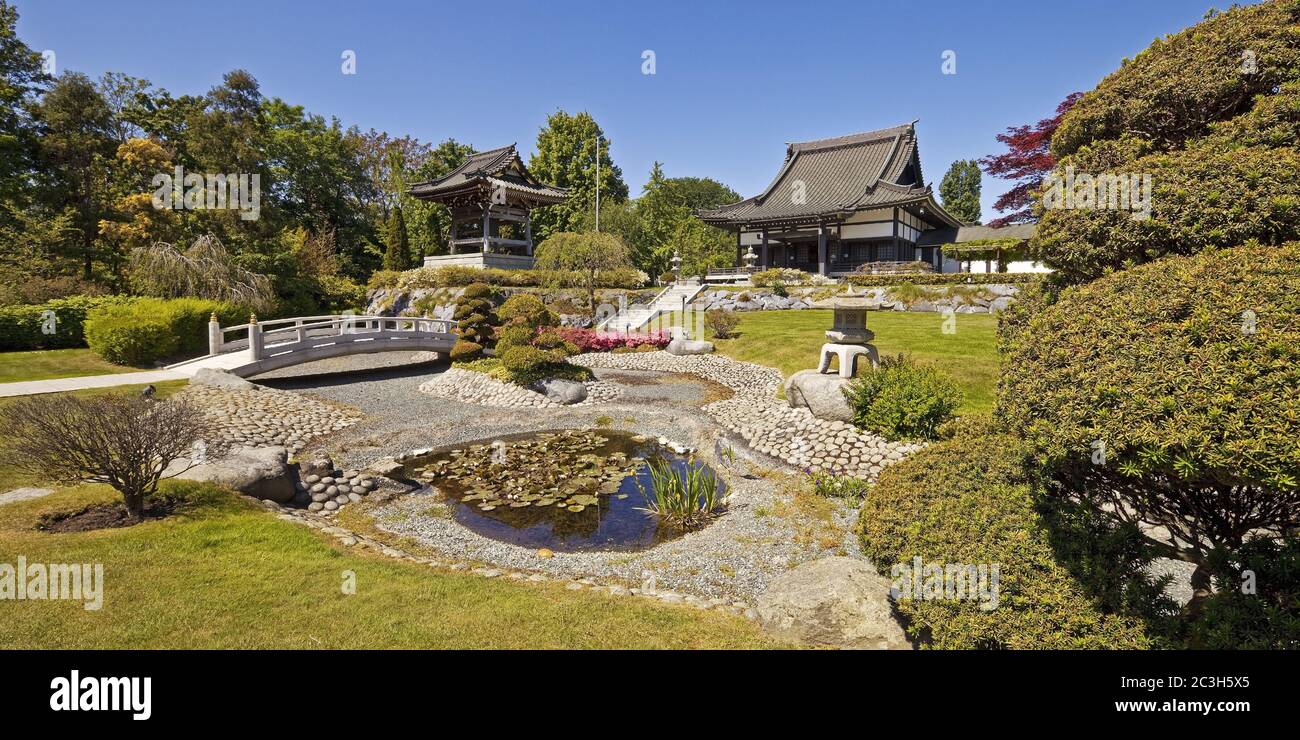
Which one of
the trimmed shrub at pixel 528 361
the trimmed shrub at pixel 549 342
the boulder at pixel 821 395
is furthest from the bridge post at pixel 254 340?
the boulder at pixel 821 395

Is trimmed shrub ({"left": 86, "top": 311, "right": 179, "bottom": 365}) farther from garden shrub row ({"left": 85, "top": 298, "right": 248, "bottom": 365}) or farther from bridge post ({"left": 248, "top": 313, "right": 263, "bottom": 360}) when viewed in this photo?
bridge post ({"left": 248, "top": 313, "right": 263, "bottom": 360})

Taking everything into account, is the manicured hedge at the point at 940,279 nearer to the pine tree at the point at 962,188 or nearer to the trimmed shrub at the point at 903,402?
the trimmed shrub at the point at 903,402

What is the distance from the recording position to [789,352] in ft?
58.4

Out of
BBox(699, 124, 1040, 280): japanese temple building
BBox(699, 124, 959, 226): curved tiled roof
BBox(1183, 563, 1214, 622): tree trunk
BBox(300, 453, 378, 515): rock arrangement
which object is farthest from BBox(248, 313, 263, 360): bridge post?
BBox(699, 124, 959, 226): curved tiled roof

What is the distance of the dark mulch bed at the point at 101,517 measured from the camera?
597 centimetres

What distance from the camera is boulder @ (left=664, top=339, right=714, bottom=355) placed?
2019 cm

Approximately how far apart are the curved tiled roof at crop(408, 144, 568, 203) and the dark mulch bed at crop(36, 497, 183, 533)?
78.8ft

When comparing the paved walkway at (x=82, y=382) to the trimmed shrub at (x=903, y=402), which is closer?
the trimmed shrub at (x=903, y=402)

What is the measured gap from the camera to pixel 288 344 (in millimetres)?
16344

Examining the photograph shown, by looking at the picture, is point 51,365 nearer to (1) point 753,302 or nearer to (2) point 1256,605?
(2) point 1256,605

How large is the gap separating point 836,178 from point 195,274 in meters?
32.3

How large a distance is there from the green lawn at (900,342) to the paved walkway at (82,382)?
16844mm
